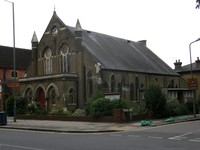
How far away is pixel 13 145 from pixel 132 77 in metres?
34.3

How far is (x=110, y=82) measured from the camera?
1767 inches

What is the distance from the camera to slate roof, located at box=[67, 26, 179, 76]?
153ft

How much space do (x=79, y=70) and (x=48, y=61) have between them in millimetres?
6250

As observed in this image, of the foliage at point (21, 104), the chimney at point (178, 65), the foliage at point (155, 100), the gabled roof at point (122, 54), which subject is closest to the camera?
the foliage at point (155, 100)

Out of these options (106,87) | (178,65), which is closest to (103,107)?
(106,87)

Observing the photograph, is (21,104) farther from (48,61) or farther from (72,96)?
(48,61)

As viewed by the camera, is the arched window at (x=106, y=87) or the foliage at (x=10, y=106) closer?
the arched window at (x=106, y=87)

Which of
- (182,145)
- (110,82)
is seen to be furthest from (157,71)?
(182,145)

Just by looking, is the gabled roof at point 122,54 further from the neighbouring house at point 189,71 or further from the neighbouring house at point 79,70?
the neighbouring house at point 189,71

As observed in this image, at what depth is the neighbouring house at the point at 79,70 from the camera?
43844mm

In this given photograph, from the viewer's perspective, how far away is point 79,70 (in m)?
45.3

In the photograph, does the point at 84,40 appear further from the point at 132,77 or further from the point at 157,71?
the point at 157,71

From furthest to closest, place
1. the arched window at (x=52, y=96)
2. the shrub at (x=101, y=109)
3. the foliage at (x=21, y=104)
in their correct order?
the arched window at (x=52, y=96) < the foliage at (x=21, y=104) < the shrub at (x=101, y=109)

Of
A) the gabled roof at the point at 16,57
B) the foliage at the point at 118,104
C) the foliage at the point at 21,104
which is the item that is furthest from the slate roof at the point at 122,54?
the gabled roof at the point at 16,57
